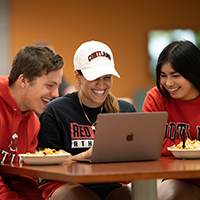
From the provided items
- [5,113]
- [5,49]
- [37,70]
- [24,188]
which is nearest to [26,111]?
[5,113]

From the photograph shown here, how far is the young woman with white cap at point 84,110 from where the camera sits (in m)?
1.87

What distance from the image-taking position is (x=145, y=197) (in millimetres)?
1327

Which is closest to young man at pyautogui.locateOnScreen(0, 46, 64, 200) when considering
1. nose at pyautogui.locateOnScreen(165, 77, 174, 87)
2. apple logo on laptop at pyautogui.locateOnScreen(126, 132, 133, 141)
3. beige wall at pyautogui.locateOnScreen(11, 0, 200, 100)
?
apple logo on laptop at pyautogui.locateOnScreen(126, 132, 133, 141)

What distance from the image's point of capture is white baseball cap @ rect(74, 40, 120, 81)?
1922 millimetres

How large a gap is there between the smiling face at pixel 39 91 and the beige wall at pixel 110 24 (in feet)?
11.8

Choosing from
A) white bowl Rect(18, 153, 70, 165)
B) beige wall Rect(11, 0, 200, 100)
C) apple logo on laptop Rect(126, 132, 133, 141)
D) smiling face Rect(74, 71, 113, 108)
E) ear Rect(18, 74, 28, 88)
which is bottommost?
white bowl Rect(18, 153, 70, 165)

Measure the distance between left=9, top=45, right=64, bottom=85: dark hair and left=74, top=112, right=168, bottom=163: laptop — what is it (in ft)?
1.49

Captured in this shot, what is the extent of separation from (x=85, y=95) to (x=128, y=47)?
3617 mm

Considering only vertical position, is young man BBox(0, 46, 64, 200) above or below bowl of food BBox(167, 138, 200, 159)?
above

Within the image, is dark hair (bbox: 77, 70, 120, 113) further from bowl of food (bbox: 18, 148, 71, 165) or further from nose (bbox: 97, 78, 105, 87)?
bowl of food (bbox: 18, 148, 71, 165)

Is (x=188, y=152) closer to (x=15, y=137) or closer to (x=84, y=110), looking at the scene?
(x=84, y=110)

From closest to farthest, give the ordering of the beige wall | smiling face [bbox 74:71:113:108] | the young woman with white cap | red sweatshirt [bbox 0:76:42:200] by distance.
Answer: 1. red sweatshirt [bbox 0:76:42:200]
2. the young woman with white cap
3. smiling face [bbox 74:71:113:108]
4. the beige wall

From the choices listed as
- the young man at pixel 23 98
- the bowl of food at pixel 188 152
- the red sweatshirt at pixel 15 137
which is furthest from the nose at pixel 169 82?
the red sweatshirt at pixel 15 137

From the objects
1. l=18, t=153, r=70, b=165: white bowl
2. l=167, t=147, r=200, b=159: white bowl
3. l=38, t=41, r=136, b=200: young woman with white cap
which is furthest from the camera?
l=38, t=41, r=136, b=200: young woman with white cap
